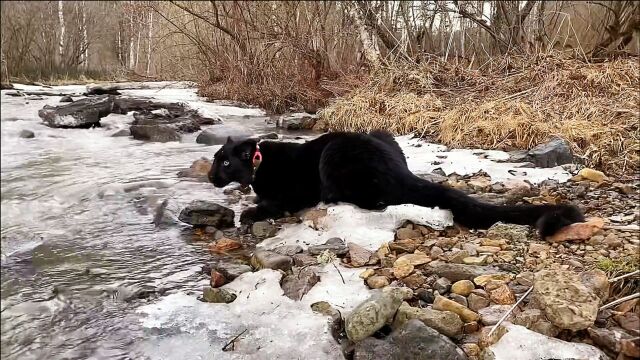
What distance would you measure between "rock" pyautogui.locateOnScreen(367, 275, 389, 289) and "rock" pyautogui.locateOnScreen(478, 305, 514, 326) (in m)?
0.46

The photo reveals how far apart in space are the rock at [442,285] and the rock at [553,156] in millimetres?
2739

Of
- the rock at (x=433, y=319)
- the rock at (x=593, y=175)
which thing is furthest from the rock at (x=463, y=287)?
the rock at (x=593, y=175)

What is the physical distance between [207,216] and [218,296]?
4.07 ft

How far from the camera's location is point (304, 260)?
8.57 ft

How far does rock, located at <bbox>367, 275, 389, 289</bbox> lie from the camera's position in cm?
222

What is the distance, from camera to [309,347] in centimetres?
183

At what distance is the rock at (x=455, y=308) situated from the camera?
1.85 metres

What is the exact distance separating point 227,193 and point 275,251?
1.62m

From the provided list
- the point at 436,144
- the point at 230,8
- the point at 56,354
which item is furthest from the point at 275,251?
the point at 230,8

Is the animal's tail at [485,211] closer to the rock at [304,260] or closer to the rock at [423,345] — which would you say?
the rock at [304,260]

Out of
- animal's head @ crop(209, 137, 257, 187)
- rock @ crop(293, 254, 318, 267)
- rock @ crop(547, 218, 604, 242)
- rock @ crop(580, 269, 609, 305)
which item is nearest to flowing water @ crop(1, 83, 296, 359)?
animal's head @ crop(209, 137, 257, 187)

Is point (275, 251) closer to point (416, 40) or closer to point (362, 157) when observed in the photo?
point (362, 157)

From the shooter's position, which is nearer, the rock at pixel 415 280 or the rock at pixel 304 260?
the rock at pixel 415 280

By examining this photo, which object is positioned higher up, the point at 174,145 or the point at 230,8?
the point at 230,8
